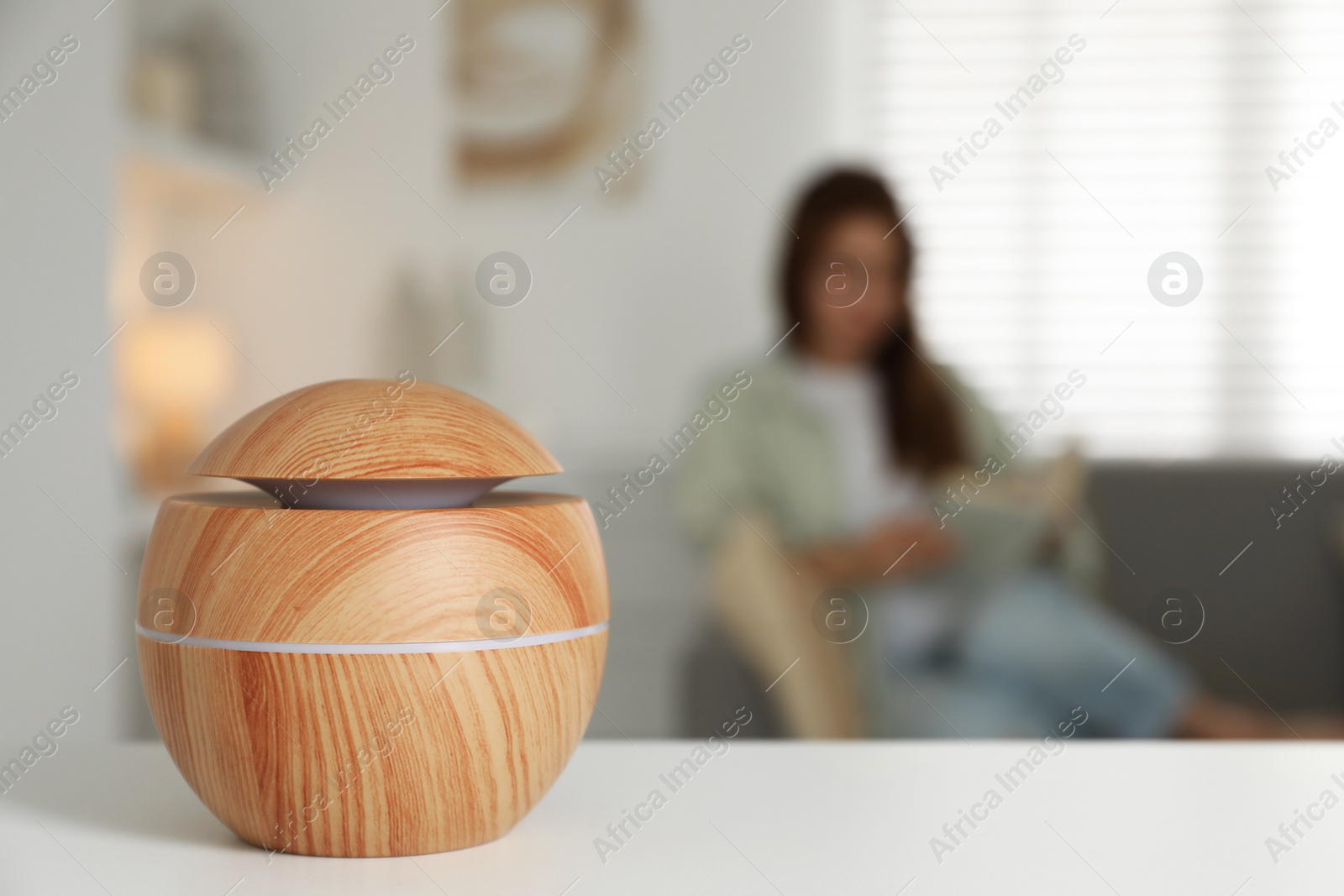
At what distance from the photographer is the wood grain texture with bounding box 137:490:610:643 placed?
1.76ft

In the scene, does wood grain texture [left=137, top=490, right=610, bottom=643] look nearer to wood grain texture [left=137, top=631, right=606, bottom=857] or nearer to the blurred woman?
wood grain texture [left=137, top=631, right=606, bottom=857]

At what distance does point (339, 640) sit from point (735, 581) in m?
1.61

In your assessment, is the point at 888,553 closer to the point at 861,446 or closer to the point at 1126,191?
the point at 861,446

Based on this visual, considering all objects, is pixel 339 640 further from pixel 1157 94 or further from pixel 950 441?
pixel 1157 94

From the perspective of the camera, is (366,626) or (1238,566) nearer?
(366,626)

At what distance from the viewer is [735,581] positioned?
212 centimetres

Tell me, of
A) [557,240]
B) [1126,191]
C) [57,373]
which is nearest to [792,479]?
[557,240]

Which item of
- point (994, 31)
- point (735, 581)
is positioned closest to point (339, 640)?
point (735, 581)

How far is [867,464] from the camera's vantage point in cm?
237

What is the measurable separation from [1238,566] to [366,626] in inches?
84.8

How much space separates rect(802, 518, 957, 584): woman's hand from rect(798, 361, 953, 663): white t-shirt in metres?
0.03

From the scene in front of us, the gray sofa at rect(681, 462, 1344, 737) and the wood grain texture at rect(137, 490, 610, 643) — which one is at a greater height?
the wood grain texture at rect(137, 490, 610, 643)

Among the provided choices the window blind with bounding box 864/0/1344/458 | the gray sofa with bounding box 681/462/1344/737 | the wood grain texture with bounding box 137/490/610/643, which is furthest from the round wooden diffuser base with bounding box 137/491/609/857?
the window blind with bounding box 864/0/1344/458

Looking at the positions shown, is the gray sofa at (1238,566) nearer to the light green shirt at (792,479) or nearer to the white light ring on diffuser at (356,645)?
the light green shirt at (792,479)
